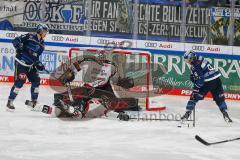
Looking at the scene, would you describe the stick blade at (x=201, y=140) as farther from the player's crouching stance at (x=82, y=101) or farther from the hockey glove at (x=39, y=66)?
the hockey glove at (x=39, y=66)

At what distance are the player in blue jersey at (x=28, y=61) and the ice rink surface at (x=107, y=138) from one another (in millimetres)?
422

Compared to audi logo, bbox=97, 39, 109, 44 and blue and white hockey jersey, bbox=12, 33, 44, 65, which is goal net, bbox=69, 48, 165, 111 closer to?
audi logo, bbox=97, 39, 109, 44

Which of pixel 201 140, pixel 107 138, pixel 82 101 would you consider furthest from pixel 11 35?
pixel 201 140

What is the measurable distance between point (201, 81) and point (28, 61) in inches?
136

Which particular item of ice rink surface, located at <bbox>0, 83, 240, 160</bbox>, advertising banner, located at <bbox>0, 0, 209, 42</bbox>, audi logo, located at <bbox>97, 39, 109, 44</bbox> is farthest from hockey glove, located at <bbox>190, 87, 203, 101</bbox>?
audi logo, located at <bbox>97, 39, 109, 44</bbox>

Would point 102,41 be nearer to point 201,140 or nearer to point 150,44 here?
point 150,44

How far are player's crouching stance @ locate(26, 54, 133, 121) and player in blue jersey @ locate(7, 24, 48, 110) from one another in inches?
16.4

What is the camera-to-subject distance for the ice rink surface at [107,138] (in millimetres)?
7508

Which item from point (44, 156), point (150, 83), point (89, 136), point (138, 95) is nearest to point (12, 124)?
point (89, 136)

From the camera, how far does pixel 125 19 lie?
47.3 ft

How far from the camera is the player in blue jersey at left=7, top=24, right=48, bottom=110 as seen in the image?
10531mm

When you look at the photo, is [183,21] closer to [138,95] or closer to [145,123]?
[138,95]

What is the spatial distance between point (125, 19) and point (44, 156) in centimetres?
778

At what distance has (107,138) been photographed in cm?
873
